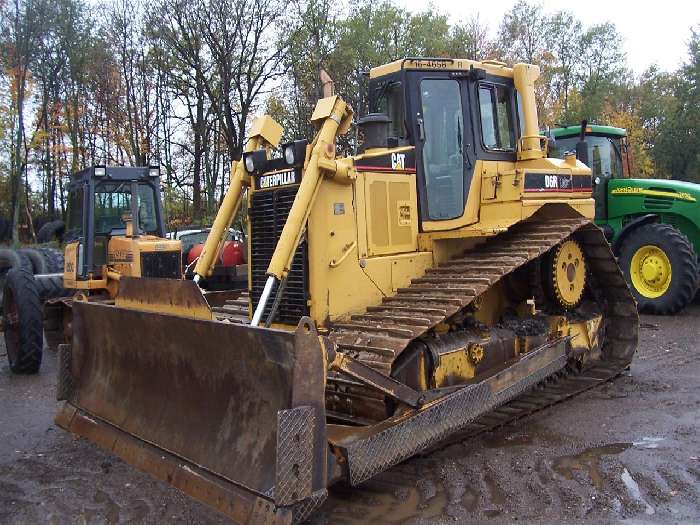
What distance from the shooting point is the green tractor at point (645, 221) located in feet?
35.7

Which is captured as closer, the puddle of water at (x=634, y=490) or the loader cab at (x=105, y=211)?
the puddle of water at (x=634, y=490)

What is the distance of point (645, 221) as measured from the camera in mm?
11664

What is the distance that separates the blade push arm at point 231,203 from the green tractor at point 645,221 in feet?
18.3

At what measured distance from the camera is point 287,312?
213 inches

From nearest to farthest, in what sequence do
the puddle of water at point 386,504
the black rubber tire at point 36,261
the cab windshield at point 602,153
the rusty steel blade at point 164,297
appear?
the puddle of water at point 386,504
the rusty steel blade at point 164,297
the black rubber tire at point 36,261
the cab windshield at point 602,153

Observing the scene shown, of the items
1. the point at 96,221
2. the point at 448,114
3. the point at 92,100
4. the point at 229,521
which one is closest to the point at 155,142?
the point at 92,100

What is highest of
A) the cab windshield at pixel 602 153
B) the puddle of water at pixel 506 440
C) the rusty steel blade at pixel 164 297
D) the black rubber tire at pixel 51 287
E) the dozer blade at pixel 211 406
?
the cab windshield at pixel 602 153

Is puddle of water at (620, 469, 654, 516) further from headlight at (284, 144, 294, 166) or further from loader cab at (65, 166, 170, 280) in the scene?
loader cab at (65, 166, 170, 280)

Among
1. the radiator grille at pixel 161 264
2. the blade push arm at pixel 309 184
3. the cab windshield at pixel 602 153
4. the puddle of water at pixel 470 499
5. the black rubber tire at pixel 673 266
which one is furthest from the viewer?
the cab windshield at pixel 602 153

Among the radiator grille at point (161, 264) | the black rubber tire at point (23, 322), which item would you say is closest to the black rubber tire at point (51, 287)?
the black rubber tire at point (23, 322)

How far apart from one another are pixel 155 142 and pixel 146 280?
984 inches

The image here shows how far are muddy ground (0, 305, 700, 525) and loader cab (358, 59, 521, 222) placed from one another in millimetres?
2156

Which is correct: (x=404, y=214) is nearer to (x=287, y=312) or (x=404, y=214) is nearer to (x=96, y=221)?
(x=287, y=312)

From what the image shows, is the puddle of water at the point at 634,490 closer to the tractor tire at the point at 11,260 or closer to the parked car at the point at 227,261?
the parked car at the point at 227,261
